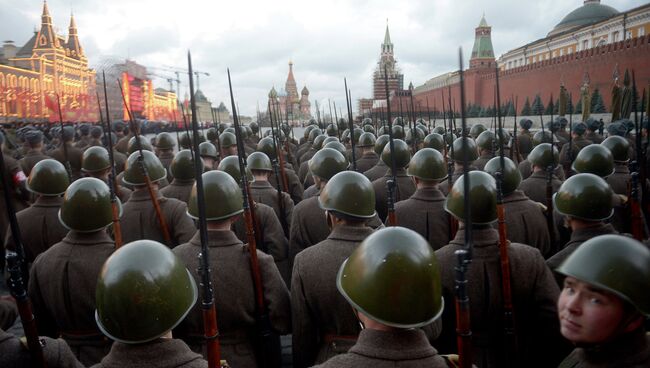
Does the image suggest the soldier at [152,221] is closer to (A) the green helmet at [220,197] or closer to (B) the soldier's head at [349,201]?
(A) the green helmet at [220,197]

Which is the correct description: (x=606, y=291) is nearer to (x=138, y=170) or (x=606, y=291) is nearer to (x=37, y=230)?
(x=138, y=170)

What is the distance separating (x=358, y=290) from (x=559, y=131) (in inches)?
462

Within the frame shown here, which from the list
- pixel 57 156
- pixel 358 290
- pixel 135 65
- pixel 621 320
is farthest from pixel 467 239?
pixel 135 65

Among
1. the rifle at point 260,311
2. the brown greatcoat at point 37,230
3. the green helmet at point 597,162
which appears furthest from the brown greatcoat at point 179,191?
the green helmet at point 597,162

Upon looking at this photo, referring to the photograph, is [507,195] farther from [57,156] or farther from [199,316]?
[57,156]

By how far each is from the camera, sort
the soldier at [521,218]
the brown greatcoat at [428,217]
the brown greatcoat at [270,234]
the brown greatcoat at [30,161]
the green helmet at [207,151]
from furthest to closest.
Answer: the brown greatcoat at [30,161] < the green helmet at [207,151] < the brown greatcoat at [270,234] < the brown greatcoat at [428,217] < the soldier at [521,218]

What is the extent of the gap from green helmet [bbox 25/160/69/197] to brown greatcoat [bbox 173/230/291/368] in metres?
→ 2.29

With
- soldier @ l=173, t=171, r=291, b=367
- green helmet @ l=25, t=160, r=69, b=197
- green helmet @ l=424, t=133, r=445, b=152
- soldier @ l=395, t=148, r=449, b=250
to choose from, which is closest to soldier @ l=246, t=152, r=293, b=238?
soldier @ l=395, t=148, r=449, b=250

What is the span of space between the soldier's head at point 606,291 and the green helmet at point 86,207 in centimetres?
292

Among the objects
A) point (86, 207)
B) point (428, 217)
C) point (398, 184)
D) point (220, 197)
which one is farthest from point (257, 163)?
point (86, 207)

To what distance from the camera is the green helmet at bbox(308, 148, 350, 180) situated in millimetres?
5441

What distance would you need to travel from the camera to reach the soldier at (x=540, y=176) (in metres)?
5.69

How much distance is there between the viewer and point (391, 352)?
70.1 inches

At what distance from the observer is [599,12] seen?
64688 mm
